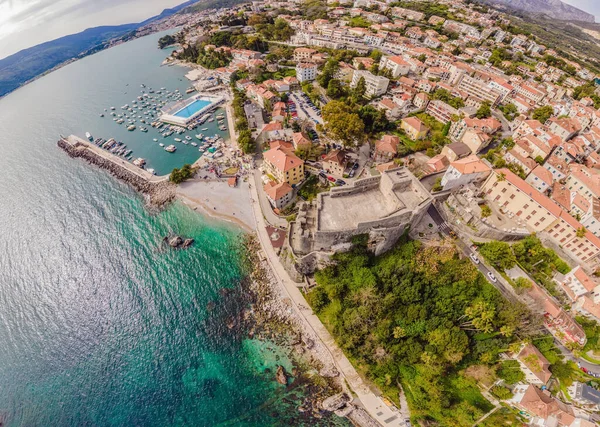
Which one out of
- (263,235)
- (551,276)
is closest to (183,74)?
(263,235)

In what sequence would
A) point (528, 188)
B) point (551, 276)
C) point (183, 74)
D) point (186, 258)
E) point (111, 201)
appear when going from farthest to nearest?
1. point (183, 74)
2. point (111, 201)
3. point (186, 258)
4. point (528, 188)
5. point (551, 276)

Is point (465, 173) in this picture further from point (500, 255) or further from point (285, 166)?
point (285, 166)

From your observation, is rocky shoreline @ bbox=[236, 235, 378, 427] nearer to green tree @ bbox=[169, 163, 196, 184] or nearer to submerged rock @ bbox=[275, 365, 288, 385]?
submerged rock @ bbox=[275, 365, 288, 385]

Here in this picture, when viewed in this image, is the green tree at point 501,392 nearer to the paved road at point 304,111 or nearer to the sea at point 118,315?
the sea at point 118,315

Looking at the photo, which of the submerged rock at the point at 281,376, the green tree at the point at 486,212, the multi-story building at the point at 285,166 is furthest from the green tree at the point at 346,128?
the submerged rock at the point at 281,376

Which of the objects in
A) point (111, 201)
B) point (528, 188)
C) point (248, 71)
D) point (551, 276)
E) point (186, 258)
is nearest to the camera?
point (551, 276)

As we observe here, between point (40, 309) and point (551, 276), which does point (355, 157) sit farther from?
point (40, 309)

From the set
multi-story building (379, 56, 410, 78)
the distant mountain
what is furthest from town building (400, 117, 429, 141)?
the distant mountain
